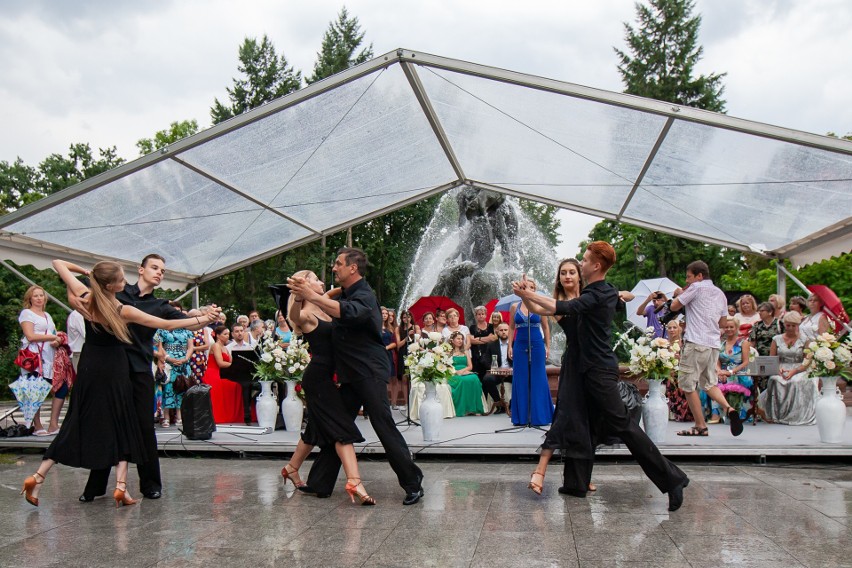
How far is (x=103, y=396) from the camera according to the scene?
5.95 metres

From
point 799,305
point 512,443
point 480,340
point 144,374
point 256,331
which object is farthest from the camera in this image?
point 256,331

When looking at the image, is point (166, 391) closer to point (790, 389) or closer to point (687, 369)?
point (687, 369)

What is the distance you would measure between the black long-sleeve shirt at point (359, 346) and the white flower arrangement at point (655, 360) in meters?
3.48

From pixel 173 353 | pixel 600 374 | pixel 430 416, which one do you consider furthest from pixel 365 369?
pixel 173 353

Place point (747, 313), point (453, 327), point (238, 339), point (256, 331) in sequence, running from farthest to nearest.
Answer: point (256, 331) → point (453, 327) → point (238, 339) → point (747, 313)

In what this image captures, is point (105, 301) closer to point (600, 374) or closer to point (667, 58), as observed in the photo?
point (600, 374)

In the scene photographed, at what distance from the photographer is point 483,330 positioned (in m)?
13.1

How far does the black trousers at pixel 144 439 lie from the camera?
20.3 feet

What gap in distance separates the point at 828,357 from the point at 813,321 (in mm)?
3028

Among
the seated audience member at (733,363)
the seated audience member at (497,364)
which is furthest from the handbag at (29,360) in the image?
the seated audience member at (733,363)

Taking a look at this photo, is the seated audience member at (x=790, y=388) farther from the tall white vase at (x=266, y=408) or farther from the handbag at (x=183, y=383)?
the handbag at (x=183, y=383)

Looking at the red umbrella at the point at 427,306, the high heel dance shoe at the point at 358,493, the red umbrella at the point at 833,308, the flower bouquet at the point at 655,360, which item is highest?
the red umbrella at the point at 427,306

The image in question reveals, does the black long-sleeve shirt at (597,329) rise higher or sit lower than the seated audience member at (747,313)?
lower

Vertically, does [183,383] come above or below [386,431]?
above
